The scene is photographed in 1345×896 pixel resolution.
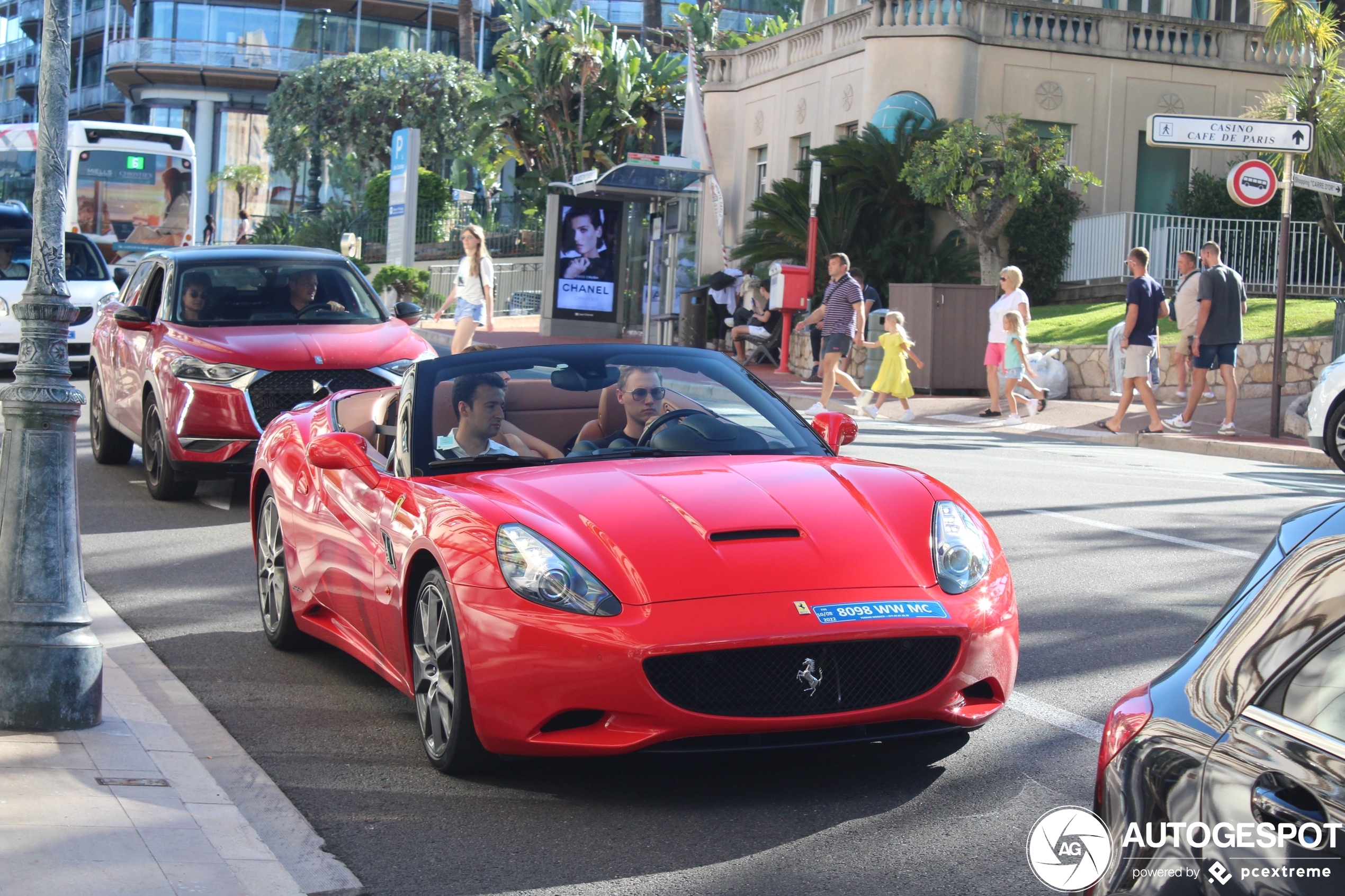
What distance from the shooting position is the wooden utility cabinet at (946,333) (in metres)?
23.0

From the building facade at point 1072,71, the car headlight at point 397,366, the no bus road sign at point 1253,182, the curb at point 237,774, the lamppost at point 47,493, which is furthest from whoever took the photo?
the building facade at point 1072,71

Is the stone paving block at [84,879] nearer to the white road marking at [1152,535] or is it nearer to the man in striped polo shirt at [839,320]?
the white road marking at [1152,535]

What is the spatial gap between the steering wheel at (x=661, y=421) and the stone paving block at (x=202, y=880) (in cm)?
233

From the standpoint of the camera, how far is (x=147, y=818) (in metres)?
4.24

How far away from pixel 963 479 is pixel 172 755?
8687mm

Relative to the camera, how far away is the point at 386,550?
17.6 ft

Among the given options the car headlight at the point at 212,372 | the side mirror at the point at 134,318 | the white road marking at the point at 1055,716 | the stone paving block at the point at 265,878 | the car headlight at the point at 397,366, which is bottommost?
the stone paving block at the point at 265,878

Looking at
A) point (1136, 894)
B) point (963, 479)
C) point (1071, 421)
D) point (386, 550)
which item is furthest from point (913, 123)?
point (1136, 894)

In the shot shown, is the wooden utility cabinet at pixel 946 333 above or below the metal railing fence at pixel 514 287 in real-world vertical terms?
below

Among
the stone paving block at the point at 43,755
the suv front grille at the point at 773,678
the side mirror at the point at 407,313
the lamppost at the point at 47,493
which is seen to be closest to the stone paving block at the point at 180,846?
the stone paving block at the point at 43,755

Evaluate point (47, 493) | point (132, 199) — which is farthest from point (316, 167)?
point (47, 493)

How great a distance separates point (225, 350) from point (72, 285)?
38.3 ft

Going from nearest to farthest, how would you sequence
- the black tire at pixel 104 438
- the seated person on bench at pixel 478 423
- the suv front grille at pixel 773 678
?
the suv front grille at pixel 773 678, the seated person on bench at pixel 478 423, the black tire at pixel 104 438

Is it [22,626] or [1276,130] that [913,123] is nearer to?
[1276,130]
